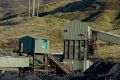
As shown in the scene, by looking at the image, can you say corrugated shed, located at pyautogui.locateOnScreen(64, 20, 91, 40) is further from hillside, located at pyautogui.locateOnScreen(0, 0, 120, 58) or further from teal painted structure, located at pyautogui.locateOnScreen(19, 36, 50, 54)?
hillside, located at pyautogui.locateOnScreen(0, 0, 120, 58)

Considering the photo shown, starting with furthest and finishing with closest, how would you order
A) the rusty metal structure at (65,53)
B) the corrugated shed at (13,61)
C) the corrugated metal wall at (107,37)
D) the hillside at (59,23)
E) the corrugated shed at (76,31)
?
1. the hillside at (59,23)
2. the corrugated metal wall at (107,37)
3. the corrugated shed at (76,31)
4. the rusty metal structure at (65,53)
5. the corrugated shed at (13,61)

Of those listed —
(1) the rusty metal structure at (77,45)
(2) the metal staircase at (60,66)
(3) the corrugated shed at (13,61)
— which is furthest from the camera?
(1) the rusty metal structure at (77,45)

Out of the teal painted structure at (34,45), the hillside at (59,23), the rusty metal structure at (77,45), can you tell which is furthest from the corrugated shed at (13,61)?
the hillside at (59,23)

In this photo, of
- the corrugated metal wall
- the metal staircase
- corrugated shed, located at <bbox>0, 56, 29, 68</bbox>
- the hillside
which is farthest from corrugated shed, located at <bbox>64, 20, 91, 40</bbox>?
the hillside

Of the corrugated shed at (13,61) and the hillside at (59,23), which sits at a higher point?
the hillside at (59,23)

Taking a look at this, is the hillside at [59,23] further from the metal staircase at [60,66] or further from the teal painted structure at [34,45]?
the teal painted structure at [34,45]

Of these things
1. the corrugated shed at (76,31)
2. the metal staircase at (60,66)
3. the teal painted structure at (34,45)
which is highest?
the corrugated shed at (76,31)

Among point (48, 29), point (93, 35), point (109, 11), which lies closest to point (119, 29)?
point (48, 29)

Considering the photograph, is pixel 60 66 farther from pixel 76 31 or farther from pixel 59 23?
pixel 59 23

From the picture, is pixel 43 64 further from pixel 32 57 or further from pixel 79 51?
pixel 79 51

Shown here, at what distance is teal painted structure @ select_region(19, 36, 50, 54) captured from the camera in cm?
7456

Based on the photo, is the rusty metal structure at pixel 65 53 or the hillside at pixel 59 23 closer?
the rusty metal structure at pixel 65 53

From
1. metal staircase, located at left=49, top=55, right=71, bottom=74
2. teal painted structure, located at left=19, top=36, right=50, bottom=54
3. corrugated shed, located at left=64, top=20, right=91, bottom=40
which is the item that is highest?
corrugated shed, located at left=64, top=20, right=91, bottom=40

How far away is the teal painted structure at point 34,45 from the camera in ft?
245
